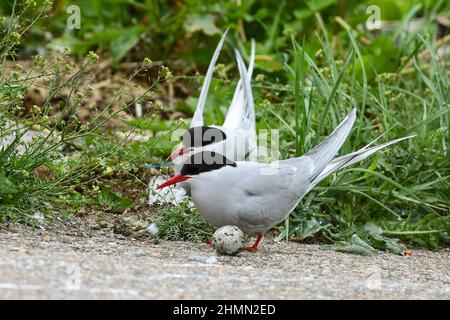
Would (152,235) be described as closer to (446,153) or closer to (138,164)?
(138,164)

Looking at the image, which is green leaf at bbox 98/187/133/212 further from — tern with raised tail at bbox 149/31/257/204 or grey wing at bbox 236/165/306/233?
grey wing at bbox 236/165/306/233

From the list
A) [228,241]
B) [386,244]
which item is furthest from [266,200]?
[386,244]

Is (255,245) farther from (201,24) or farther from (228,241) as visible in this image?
(201,24)

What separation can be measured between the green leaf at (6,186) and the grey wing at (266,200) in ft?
2.54

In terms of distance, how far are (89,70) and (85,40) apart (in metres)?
0.32

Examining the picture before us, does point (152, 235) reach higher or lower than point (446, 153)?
lower

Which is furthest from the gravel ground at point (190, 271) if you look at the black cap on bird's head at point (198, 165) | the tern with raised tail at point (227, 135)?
the tern with raised tail at point (227, 135)

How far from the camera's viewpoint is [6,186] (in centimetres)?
295

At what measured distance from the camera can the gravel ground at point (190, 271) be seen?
7.60ft

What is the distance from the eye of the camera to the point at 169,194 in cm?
370

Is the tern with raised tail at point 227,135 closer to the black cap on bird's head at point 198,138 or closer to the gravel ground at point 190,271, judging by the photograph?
the black cap on bird's head at point 198,138

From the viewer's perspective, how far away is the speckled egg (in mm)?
2959

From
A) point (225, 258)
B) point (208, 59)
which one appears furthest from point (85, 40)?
point (225, 258)

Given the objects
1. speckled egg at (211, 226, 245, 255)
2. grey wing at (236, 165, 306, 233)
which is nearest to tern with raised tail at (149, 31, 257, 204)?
grey wing at (236, 165, 306, 233)
